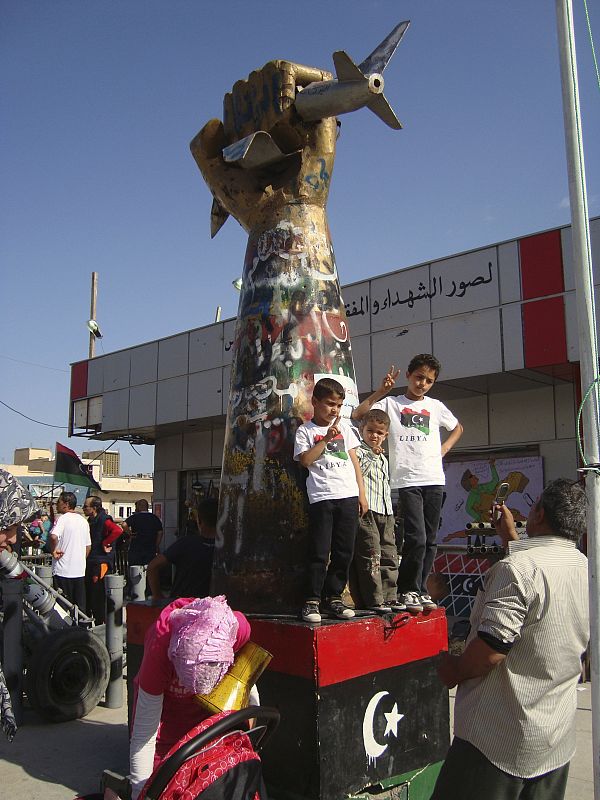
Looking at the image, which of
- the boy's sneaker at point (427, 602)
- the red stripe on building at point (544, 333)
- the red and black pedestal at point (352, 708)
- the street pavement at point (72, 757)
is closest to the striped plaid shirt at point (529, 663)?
the red and black pedestal at point (352, 708)

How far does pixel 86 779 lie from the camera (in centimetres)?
430

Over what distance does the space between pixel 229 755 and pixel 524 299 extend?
933 centimetres

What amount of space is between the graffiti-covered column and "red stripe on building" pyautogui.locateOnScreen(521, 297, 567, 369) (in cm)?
616

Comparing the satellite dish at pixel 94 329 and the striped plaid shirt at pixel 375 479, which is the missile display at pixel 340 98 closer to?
the striped plaid shirt at pixel 375 479

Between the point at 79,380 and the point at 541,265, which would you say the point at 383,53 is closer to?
the point at 541,265

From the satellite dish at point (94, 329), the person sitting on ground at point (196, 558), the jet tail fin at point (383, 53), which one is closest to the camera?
the jet tail fin at point (383, 53)

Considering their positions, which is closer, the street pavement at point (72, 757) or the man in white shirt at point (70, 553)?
the street pavement at point (72, 757)

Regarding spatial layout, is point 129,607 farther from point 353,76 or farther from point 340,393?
Result: point 353,76

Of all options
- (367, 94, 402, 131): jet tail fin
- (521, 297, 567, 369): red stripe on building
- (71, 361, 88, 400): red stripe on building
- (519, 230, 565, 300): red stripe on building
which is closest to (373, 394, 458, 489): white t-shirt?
(367, 94, 402, 131): jet tail fin

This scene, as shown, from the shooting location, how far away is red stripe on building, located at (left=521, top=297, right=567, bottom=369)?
9.76m

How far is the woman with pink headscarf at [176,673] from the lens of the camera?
2336 mm

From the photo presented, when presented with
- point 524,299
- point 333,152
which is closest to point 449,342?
point 524,299

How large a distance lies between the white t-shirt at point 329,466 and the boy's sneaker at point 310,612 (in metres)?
0.52

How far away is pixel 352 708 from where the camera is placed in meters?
3.34
